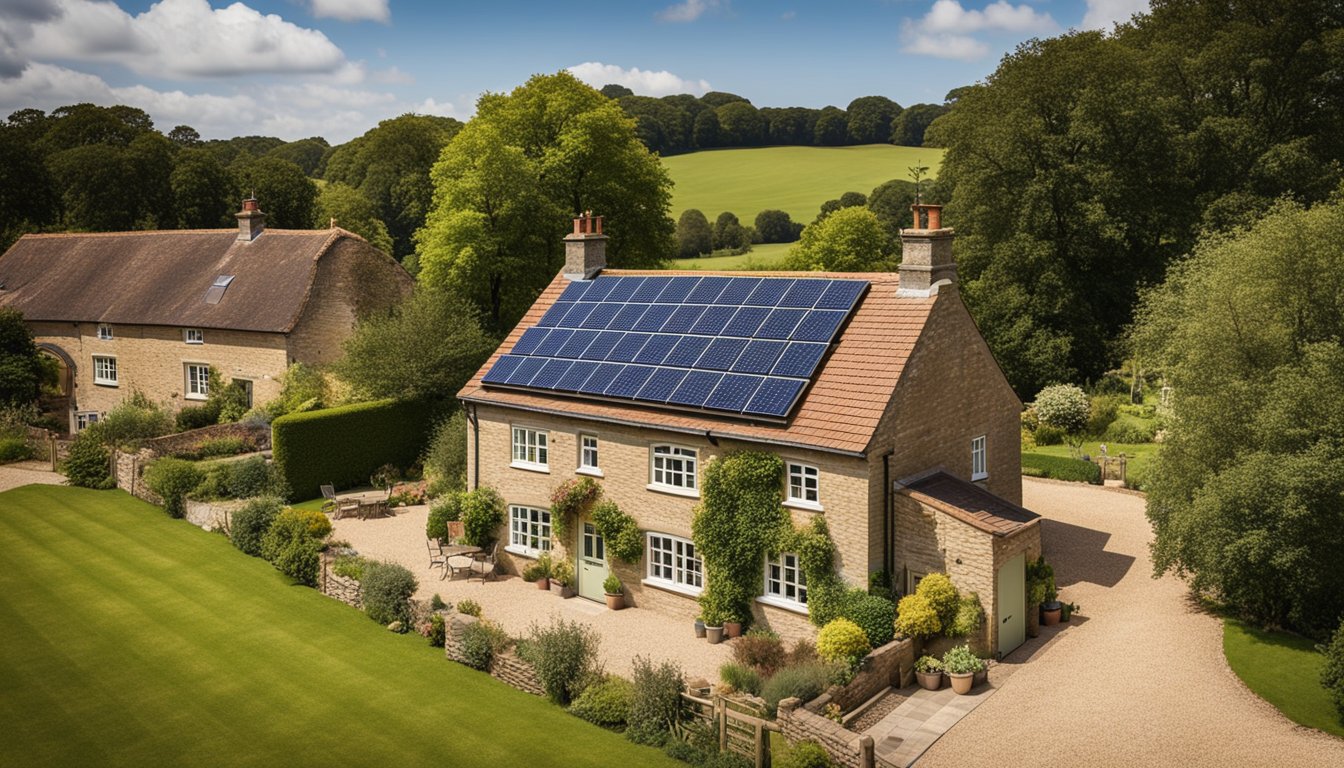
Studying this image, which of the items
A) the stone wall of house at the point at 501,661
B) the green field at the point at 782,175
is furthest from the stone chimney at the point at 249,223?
the green field at the point at 782,175

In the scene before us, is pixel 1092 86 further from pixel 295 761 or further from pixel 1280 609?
pixel 295 761

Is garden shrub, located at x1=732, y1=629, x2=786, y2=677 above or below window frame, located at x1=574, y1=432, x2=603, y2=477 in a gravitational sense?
below

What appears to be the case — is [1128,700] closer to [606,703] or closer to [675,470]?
[606,703]

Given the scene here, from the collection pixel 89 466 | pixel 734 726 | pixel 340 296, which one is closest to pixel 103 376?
pixel 89 466

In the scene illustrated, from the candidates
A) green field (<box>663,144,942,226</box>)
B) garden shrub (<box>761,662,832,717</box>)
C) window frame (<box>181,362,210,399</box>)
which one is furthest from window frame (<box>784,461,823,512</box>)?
green field (<box>663,144,942,226</box>)

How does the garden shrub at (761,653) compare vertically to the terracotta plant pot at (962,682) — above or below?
above

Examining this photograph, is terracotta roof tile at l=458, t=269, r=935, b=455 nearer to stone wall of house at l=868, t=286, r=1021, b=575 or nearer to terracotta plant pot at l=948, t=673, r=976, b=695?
stone wall of house at l=868, t=286, r=1021, b=575

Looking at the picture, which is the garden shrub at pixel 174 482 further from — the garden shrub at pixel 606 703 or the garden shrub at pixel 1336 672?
the garden shrub at pixel 1336 672

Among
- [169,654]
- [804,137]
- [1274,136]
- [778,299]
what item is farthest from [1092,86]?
[804,137]
